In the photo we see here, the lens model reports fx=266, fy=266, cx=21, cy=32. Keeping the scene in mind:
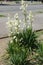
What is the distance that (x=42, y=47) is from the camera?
6457 millimetres

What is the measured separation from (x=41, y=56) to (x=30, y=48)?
2.72 ft

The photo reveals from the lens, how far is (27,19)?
7242mm

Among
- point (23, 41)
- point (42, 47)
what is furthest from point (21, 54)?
point (23, 41)

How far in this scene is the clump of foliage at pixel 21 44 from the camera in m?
6.21

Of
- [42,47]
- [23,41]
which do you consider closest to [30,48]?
[23,41]

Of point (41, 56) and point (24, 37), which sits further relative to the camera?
point (24, 37)

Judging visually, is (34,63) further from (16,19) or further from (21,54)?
(16,19)

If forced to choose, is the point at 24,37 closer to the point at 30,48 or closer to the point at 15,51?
the point at 30,48

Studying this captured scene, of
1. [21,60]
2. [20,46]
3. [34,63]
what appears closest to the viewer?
[21,60]

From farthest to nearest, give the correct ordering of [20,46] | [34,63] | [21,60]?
1. [20,46]
2. [34,63]
3. [21,60]

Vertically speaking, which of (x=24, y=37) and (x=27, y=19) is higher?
(x=27, y=19)

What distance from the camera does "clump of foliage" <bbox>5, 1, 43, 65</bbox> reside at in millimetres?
6209

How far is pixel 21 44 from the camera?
7137mm

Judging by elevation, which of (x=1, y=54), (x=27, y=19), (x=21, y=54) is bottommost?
(x=1, y=54)
